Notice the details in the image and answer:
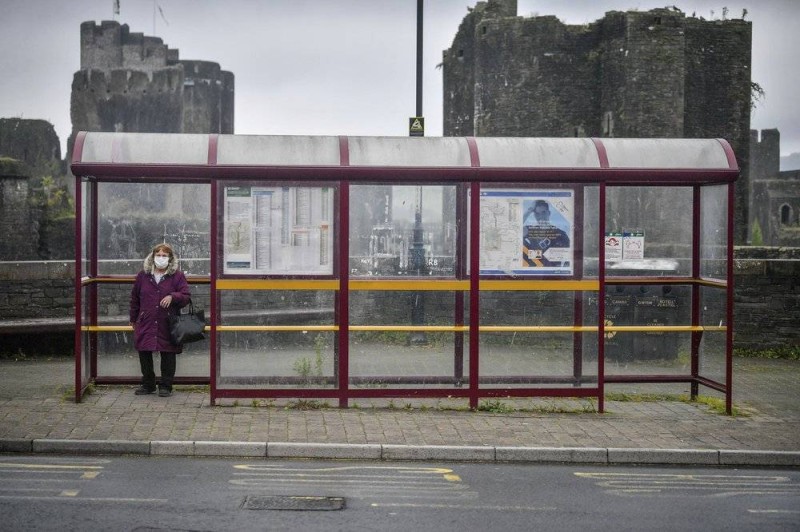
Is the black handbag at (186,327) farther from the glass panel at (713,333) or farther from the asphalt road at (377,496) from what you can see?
the glass panel at (713,333)

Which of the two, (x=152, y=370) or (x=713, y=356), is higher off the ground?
(x=713, y=356)

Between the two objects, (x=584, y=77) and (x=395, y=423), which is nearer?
(x=395, y=423)

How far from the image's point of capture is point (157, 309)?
37.9ft

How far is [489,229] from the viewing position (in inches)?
450

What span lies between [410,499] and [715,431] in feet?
13.1

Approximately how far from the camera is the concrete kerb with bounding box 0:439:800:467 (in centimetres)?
913

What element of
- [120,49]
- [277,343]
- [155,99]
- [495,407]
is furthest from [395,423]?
[120,49]

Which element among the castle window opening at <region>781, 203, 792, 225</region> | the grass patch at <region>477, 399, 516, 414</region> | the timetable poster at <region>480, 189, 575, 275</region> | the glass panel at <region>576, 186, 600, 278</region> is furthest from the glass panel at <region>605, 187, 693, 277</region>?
the castle window opening at <region>781, 203, 792, 225</region>

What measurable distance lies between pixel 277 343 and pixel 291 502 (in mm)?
3582

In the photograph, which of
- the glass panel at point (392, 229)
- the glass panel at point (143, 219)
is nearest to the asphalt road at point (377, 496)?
the glass panel at point (392, 229)

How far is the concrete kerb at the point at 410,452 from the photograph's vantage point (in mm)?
9133

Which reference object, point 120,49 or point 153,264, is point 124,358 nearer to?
point 153,264

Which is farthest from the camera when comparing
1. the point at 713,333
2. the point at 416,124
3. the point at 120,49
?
the point at 120,49

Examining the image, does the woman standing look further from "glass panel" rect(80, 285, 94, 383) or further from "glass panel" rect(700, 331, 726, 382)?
"glass panel" rect(700, 331, 726, 382)
